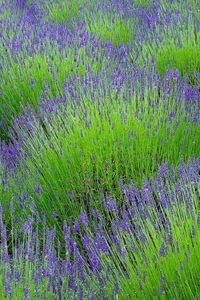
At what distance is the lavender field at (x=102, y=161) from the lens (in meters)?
1.85

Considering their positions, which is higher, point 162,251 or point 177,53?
point 177,53

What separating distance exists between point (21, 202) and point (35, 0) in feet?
17.5

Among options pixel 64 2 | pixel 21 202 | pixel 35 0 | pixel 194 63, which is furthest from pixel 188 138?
pixel 35 0

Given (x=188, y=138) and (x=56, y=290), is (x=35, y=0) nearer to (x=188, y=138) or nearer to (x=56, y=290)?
(x=188, y=138)

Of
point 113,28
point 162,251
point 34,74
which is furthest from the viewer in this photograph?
point 113,28

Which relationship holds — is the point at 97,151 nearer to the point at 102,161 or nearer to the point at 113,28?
the point at 102,161

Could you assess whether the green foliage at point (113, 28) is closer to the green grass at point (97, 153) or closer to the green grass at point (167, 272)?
the green grass at point (97, 153)

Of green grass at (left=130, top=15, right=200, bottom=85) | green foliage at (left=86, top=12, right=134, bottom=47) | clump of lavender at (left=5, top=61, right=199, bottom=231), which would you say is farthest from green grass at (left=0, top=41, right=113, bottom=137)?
green foliage at (left=86, top=12, right=134, bottom=47)

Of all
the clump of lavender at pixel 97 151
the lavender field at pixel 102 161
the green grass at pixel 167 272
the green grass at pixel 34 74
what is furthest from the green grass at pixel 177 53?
the green grass at pixel 167 272

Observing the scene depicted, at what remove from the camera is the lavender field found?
6.06 feet

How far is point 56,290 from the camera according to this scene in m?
1.79

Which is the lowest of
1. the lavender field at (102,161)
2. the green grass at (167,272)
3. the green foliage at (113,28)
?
the green grass at (167,272)

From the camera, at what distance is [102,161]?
9.38 ft

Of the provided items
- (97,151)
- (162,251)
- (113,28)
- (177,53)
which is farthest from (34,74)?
(162,251)
